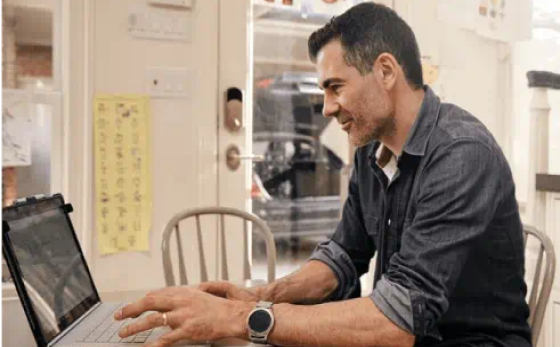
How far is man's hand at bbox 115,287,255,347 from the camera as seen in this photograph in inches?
35.9

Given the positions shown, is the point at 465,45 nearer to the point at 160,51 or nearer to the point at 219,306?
the point at 160,51

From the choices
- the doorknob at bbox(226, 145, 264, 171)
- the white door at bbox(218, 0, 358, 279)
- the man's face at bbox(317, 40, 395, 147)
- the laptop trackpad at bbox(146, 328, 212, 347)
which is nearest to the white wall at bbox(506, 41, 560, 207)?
the white door at bbox(218, 0, 358, 279)

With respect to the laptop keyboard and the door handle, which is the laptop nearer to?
the laptop keyboard

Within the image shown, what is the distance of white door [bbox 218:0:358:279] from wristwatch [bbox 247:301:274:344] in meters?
1.55

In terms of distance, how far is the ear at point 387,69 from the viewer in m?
1.19

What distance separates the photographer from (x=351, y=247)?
1433 millimetres

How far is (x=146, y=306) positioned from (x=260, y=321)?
19 centimetres

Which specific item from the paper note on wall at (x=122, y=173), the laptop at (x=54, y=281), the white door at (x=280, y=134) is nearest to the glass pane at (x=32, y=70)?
the paper note on wall at (x=122, y=173)

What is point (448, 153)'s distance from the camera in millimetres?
1082

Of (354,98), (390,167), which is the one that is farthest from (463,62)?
(354,98)

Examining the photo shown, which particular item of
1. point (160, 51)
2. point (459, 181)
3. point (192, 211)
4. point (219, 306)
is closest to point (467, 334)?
point (459, 181)

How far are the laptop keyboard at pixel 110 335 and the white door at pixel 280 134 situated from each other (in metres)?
1.49

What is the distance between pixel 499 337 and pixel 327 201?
177cm

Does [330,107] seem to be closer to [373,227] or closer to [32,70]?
[373,227]
